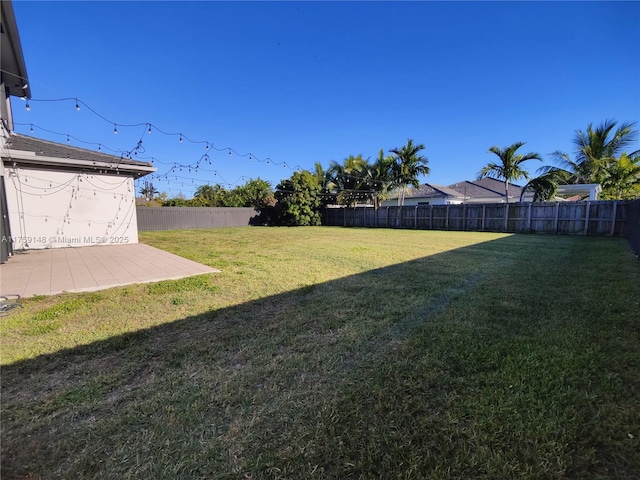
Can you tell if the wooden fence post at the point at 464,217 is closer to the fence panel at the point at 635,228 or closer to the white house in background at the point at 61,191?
the fence panel at the point at 635,228

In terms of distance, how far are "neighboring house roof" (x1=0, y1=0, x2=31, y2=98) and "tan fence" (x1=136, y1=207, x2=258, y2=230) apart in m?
10.2

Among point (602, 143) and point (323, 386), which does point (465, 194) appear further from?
point (323, 386)

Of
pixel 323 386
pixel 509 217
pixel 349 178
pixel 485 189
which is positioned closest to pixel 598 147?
pixel 509 217

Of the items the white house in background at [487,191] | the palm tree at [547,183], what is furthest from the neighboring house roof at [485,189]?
the palm tree at [547,183]

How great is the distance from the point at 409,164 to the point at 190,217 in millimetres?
15577

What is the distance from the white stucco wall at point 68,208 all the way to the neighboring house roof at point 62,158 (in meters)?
0.33

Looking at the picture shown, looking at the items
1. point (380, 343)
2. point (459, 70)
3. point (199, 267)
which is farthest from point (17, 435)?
point (459, 70)

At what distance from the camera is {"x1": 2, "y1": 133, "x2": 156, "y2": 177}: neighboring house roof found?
314 inches

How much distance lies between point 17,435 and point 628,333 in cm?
467

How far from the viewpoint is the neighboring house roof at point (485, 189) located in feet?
77.0

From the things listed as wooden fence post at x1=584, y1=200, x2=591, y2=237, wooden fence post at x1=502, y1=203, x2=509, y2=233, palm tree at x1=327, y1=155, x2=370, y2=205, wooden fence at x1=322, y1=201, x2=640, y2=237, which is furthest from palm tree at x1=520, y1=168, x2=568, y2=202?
palm tree at x1=327, y1=155, x2=370, y2=205

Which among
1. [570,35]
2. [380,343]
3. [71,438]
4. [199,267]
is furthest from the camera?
[570,35]

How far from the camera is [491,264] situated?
621 cm

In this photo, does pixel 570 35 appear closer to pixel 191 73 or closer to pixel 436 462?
pixel 436 462
